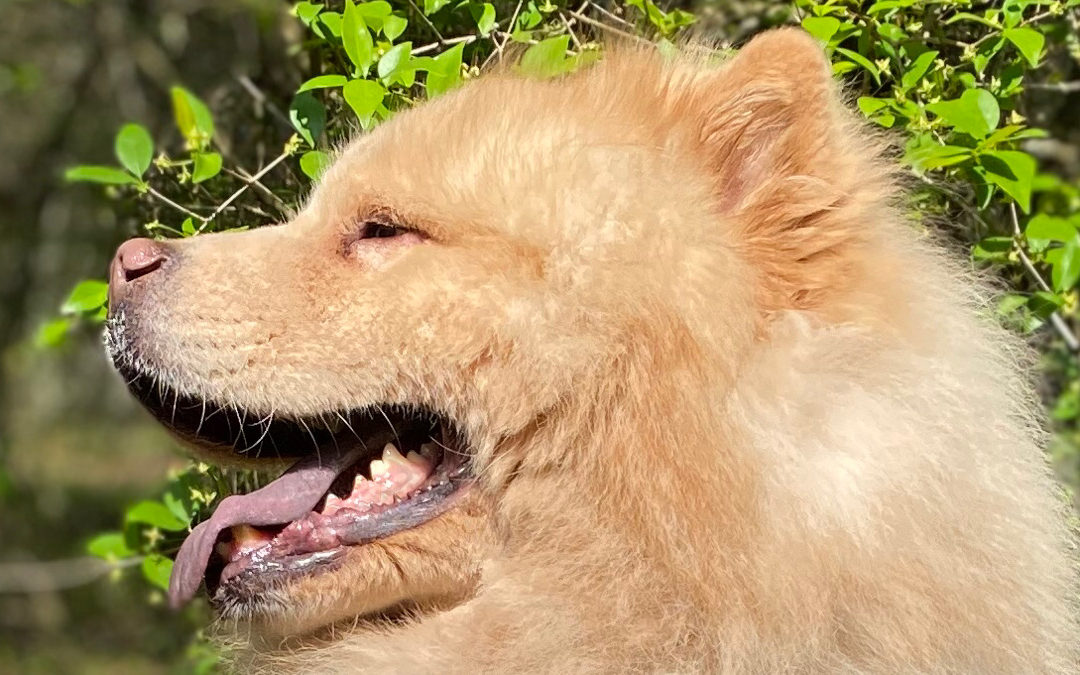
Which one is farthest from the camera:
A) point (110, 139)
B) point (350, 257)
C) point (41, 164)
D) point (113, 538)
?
point (41, 164)

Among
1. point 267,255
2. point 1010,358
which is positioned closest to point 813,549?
point 1010,358

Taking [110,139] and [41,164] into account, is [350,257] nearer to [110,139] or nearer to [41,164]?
[110,139]

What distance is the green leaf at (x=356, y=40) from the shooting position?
11.6ft

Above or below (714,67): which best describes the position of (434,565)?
below

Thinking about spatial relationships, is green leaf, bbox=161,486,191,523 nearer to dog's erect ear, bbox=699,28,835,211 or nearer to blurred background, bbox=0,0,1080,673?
dog's erect ear, bbox=699,28,835,211

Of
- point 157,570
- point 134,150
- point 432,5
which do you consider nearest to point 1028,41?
point 432,5

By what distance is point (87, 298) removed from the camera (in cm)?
390

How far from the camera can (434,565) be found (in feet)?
9.75

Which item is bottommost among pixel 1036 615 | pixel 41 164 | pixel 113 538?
pixel 41 164

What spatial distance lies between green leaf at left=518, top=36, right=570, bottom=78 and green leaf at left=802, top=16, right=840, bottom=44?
29.3 inches

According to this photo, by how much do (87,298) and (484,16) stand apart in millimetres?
1525

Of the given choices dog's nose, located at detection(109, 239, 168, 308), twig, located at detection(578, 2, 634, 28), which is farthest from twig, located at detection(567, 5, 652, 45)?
dog's nose, located at detection(109, 239, 168, 308)

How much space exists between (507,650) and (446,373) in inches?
25.8

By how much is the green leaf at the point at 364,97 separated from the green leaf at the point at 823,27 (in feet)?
4.25
